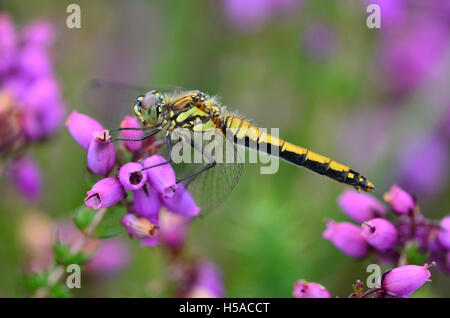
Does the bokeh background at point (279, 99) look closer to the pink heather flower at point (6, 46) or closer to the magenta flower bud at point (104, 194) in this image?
the pink heather flower at point (6, 46)

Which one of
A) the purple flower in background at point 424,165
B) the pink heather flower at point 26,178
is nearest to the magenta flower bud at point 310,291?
the pink heather flower at point 26,178

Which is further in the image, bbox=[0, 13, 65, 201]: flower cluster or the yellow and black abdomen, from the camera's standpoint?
bbox=[0, 13, 65, 201]: flower cluster

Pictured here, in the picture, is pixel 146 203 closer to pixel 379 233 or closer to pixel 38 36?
pixel 379 233

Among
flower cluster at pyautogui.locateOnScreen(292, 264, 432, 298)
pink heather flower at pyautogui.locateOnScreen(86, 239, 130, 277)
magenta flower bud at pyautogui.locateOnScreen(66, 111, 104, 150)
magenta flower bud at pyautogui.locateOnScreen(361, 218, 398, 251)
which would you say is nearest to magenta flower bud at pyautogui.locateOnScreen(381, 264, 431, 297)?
flower cluster at pyautogui.locateOnScreen(292, 264, 432, 298)

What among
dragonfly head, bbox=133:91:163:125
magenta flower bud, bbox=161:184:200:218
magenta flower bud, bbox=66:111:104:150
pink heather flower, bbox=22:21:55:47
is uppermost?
pink heather flower, bbox=22:21:55:47

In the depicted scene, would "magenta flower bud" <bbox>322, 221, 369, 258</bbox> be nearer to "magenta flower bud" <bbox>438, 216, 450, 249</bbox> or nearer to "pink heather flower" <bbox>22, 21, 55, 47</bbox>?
"magenta flower bud" <bbox>438, 216, 450, 249</bbox>

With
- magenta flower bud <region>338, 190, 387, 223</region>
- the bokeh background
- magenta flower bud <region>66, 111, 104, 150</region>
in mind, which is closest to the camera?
magenta flower bud <region>66, 111, 104, 150</region>
